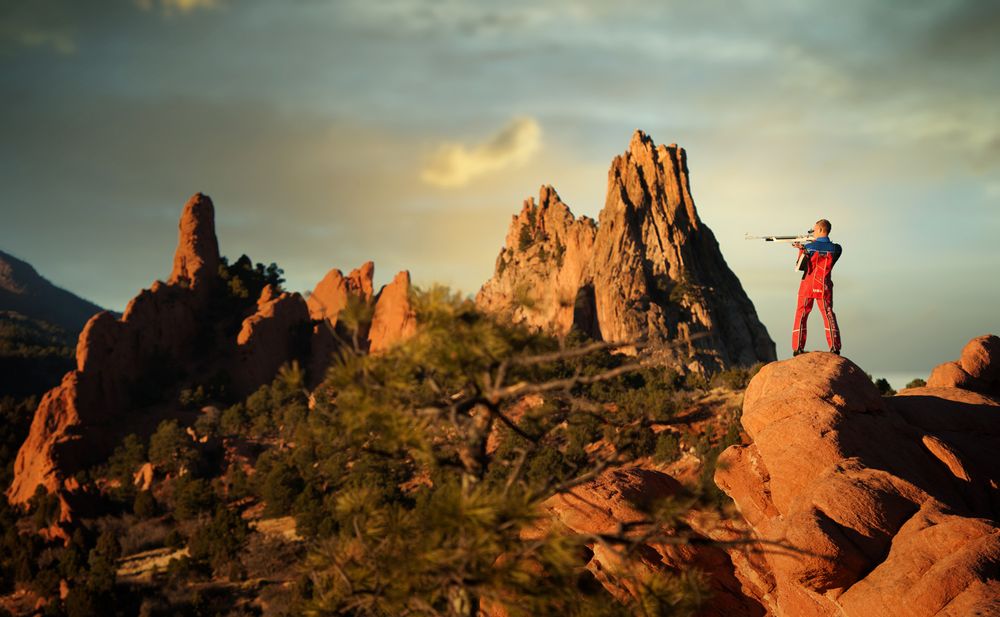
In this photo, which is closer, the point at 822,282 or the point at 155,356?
the point at 822,282

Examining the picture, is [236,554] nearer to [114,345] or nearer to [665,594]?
[665,594]

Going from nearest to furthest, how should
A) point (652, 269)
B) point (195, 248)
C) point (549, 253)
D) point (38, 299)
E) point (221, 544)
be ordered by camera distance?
point (221, 544), point (652, 269), point (195, 248), point (549, 253), point (38, 299)

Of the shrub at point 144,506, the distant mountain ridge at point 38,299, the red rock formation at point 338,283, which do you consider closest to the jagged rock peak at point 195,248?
the red rock formation at point 338,283

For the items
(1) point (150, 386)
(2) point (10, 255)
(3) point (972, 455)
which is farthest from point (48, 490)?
(2) point (10, 255)

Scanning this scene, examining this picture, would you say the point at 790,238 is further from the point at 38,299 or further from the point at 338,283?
the point at 38,299

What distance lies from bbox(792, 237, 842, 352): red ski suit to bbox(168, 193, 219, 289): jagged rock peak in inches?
2484

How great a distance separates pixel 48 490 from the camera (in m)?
40.9

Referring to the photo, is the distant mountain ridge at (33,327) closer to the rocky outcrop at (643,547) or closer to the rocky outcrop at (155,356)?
the rocky outcrop at (155,356)

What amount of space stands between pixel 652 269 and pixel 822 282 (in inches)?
2054

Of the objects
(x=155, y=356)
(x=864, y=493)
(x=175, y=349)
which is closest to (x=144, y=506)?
(x=155, y=356)

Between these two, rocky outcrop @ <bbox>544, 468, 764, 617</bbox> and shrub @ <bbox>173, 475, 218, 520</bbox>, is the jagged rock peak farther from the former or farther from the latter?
rocky outcrop @ <bbox>544, 468, 764, 617</bbox>

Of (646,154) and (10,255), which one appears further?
(10,255)

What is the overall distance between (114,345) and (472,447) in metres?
59.2

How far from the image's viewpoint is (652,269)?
64.9 m
